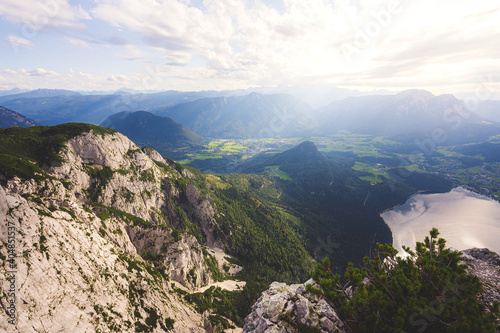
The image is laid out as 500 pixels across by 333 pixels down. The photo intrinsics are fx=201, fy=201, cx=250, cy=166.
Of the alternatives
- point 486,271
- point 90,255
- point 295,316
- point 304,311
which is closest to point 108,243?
point 90,255

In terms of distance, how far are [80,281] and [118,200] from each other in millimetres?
58509

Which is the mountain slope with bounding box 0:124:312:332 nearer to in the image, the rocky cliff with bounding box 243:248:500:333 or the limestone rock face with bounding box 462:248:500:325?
the rocky cliff with bounding box 243:248:500:333

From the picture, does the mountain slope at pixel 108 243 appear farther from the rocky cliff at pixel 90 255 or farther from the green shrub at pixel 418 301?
the green shrub at pixel 418 301

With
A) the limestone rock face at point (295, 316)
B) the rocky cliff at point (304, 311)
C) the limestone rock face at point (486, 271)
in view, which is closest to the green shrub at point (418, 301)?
the limestone rock face at point (295, 316)

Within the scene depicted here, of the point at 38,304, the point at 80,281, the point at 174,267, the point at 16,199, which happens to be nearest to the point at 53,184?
the point at 16,199

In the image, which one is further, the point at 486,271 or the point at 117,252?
the point at 117,252

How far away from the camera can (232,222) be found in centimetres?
18050

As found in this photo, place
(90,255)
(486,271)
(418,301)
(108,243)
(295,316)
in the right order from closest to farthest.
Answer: (418,301), (295,316), (486,271), (90,255), (108,243)

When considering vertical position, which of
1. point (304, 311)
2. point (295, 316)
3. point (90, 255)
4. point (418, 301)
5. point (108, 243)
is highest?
point (418, 301)

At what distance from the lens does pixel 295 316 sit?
101 feet

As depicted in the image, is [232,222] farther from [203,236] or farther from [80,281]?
[80,281]

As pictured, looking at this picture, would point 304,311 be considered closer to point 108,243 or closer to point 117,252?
point 108,243

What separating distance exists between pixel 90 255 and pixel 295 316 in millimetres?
57475

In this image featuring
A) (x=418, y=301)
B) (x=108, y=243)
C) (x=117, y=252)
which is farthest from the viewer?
(x=117, y=252)
